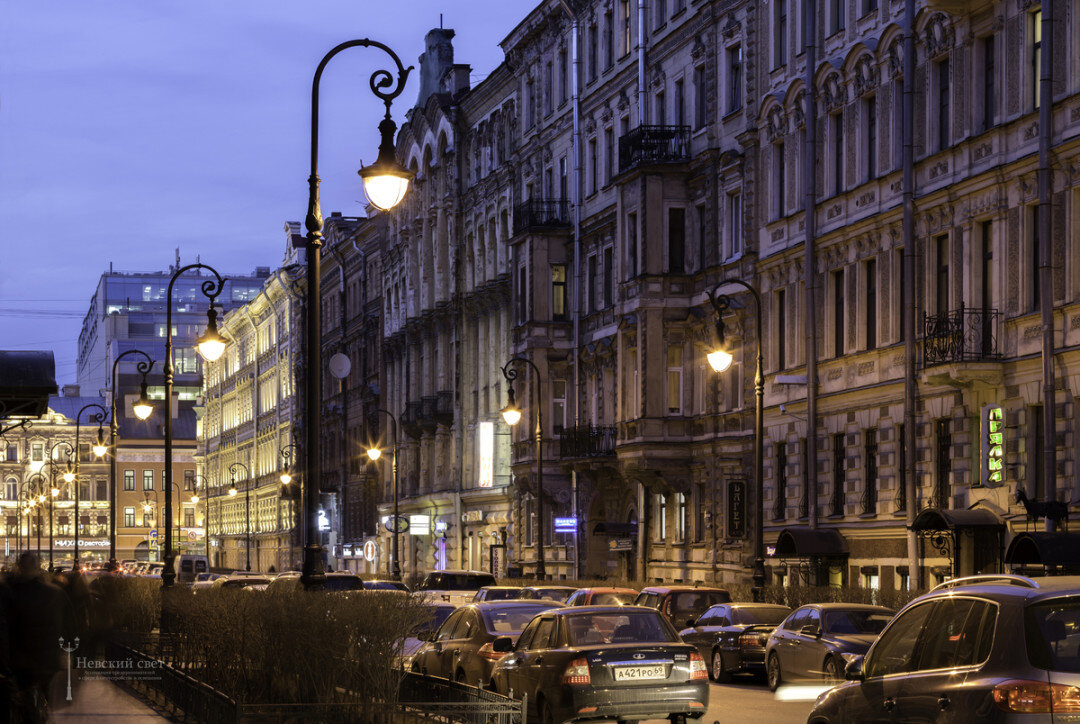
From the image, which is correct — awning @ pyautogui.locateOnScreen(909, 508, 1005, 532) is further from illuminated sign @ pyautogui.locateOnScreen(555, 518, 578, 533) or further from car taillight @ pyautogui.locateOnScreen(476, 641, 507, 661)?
illuminated sign @ pyautogui.locateOnScreen(555, 518, 578, 533)

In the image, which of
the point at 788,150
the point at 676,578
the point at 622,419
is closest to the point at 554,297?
the point at 622,419

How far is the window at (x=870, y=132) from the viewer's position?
42.0 meters

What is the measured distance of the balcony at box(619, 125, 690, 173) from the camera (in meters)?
52.6

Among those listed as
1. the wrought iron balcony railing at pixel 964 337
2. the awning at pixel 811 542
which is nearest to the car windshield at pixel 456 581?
the awning at pixel 811 542

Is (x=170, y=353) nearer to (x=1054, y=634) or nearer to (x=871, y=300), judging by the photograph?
(x=871, y=300)

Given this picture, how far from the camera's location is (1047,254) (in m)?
33.8

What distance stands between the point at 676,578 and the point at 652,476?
9.88 ft

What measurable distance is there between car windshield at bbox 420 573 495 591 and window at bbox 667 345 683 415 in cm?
963

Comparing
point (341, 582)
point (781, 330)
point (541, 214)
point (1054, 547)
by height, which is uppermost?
point (541, 214)

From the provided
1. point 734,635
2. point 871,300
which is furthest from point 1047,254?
point 734,635

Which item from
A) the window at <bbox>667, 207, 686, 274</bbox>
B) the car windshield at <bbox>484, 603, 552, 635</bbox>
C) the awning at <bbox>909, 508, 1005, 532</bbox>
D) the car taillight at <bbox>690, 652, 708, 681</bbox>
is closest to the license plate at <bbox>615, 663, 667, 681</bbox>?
the car taillight at <bbox>690, 652, 708, 681</bbox>

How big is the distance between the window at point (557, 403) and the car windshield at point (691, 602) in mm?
29160

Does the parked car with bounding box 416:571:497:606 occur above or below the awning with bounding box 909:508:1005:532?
below

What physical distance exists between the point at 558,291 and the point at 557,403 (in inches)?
153
